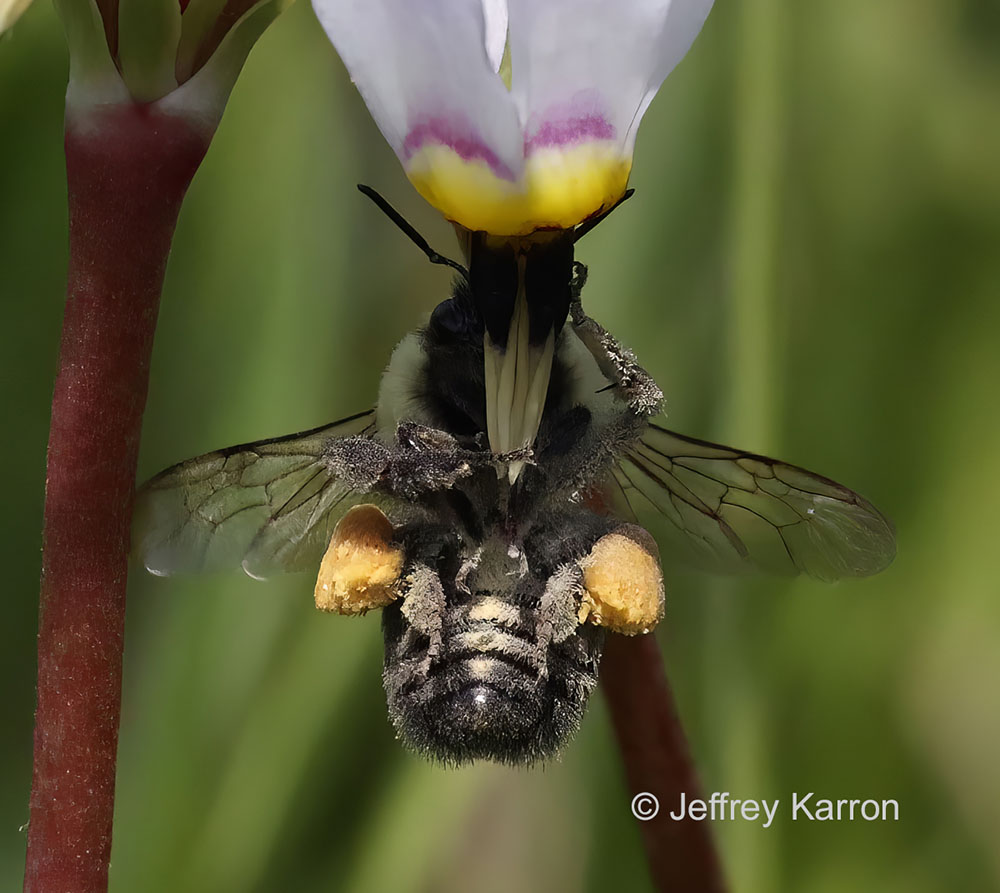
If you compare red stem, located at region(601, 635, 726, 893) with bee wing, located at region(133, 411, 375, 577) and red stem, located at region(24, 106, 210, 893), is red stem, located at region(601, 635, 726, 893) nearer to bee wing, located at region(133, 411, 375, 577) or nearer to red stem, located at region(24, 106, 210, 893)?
bee wing, located at region(133, 411, 375, 577)

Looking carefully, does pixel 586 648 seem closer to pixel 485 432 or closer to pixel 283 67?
pixel 485 432

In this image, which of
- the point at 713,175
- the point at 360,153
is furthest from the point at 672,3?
the point at 360,153

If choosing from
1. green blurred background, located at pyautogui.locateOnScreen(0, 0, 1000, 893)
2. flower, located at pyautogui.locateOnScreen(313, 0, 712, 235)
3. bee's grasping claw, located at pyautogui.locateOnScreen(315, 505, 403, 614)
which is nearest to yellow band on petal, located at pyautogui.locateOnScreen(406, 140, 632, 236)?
flower, located at pyautogui.locateOnScreen(313, 0, 712, 235)

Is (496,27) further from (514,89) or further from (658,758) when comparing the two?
(658,758)

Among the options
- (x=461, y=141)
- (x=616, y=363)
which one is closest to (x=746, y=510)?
(x=616, y=363)

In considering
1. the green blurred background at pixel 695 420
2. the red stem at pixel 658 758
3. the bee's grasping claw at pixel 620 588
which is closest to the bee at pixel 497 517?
the bee's grasping claw at pixel 620 588

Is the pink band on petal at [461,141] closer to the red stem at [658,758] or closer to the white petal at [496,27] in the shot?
the white petal at [496,27]
